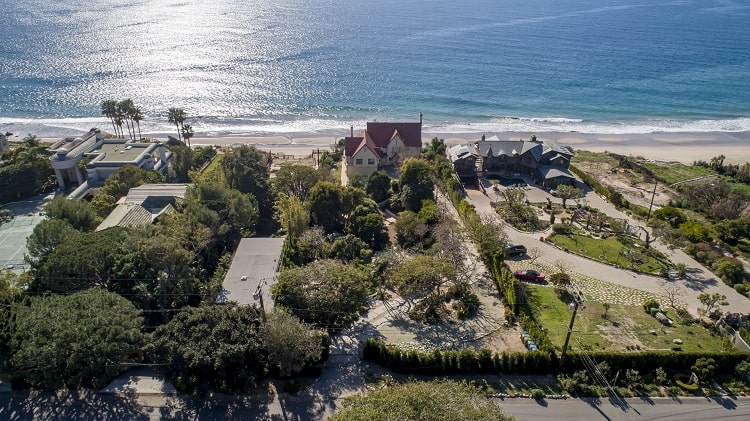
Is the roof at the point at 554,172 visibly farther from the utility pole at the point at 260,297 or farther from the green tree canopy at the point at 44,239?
the green tree canopy at the point at 44,239

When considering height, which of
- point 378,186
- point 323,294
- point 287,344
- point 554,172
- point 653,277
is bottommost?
point 653,277

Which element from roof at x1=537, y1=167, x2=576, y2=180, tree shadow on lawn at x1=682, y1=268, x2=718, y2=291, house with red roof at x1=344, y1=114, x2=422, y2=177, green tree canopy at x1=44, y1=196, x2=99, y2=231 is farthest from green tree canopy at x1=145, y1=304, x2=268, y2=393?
roof at x1=537, y1=167, x2=576, y2=180

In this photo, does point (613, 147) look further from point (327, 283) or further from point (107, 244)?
point (107, 244)

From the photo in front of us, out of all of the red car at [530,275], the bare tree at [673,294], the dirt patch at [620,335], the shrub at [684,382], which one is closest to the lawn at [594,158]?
the bare tree at [673,294]

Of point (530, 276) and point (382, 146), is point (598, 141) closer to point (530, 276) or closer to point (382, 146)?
point (382, 146)

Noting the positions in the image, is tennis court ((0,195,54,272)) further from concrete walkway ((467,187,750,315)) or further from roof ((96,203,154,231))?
concrete walkway ((467,187,750,315))

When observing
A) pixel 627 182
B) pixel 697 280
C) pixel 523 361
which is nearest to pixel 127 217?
pixel 523 361
